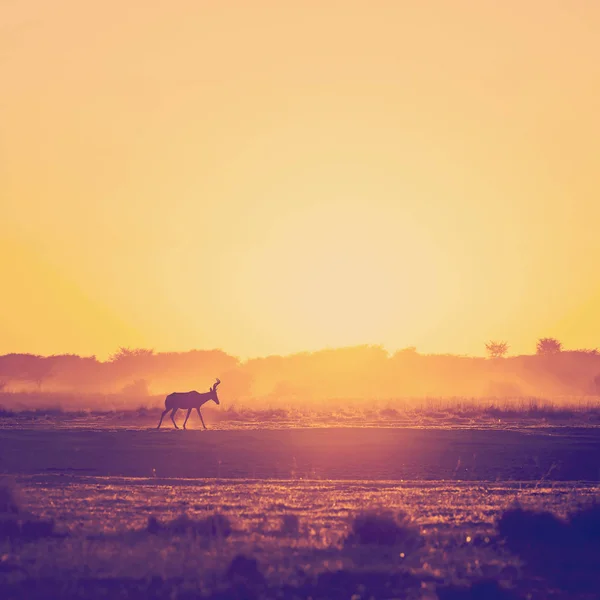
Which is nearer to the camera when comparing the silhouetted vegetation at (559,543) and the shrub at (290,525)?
the silhouetted vegetation at (559,543)

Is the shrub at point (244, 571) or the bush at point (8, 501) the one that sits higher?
the bush at point (8, 501)

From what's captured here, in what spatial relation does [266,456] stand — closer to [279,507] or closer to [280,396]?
[279,507]

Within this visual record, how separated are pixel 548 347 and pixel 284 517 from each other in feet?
484

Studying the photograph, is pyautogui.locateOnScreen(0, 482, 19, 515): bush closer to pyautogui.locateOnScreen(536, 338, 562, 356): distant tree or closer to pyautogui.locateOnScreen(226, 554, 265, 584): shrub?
pyautogui.locateOnScreen(226, 554, 265, 584): shrub

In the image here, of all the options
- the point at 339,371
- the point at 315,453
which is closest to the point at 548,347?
the point at 339,371

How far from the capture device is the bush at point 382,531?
A: 15.2 m

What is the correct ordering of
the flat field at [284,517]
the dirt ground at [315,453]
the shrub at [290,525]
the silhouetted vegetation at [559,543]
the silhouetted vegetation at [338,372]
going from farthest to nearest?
1. the silhouetted vegetation at [338,372]
2. the dirt ground at [315,453]
3. the shrub at [290,525]
4. the silhouetted vegetation at [559,543]
5. the flat field at [284,517]

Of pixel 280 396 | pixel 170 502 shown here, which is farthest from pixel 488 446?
pixel 280 396

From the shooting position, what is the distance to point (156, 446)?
33.3 meters

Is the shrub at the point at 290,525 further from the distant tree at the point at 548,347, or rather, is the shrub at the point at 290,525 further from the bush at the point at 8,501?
the distant tree at the point at 548,347

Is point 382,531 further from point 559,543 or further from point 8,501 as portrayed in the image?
Answer: point 8,501

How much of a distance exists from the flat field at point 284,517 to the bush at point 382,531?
2 cm

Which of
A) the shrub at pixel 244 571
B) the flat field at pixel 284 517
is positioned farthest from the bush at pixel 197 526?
the shrub at pixel 244 571

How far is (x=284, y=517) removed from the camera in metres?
16.8
